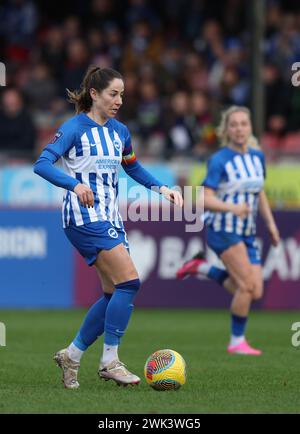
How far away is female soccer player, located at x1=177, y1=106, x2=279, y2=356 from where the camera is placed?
11.1 meters

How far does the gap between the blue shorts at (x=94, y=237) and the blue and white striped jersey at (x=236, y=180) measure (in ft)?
10.1

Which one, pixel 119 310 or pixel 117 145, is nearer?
pixel 119 310

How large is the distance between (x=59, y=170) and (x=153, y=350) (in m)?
3.48

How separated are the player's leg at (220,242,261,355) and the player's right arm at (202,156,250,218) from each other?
17.5 inches

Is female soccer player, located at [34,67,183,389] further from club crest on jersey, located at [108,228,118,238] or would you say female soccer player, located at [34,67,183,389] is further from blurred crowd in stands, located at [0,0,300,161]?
blurred crowd in stands, located at [0,0,300,161]

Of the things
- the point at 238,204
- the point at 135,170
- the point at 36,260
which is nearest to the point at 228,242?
the point at 238,204

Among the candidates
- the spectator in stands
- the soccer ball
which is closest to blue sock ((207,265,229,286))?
the soccer ball

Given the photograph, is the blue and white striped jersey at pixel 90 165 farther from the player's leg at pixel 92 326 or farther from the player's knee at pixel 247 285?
the player's knee at pixel 247 285

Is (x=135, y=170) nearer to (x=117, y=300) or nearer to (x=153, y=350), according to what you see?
(x=117, y=300)

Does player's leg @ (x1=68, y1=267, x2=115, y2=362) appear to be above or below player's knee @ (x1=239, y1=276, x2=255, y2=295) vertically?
below

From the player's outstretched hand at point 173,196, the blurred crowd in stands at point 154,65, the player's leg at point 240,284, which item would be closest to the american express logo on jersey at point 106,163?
the player's outstretched hand at point 173,196

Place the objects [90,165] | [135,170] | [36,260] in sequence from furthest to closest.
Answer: [36,260] < [135,170] < [90,165]

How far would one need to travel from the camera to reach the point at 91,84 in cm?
834

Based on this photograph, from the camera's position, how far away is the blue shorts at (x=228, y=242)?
11.2 m
